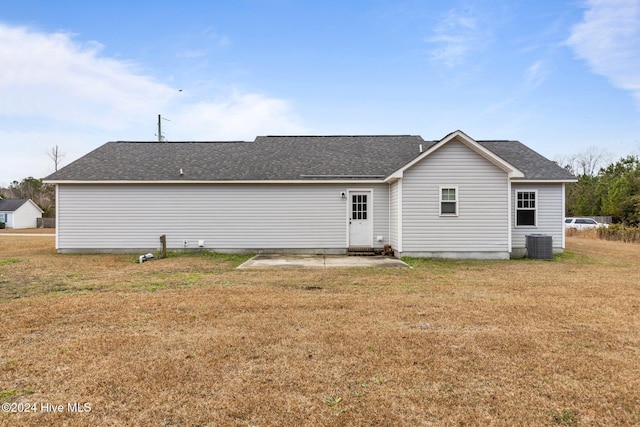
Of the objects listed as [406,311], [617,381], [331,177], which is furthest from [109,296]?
[331,177]

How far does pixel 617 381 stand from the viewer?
3.47m

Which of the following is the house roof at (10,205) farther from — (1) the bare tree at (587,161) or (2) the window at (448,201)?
(1) the bare tree at (587,161)

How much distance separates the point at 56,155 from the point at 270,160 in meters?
51.7

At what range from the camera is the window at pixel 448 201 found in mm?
12625

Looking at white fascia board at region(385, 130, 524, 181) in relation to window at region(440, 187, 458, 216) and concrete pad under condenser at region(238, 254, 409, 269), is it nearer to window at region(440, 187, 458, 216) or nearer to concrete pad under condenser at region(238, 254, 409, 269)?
window at region(440, 187, 458, 216)

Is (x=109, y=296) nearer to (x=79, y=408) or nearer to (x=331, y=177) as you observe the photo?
(x=79, y=408)

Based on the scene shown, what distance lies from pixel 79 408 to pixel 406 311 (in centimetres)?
451

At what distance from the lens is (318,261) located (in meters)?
12.1

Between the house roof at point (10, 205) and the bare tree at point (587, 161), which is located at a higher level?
the bare tree at point (587, 161)

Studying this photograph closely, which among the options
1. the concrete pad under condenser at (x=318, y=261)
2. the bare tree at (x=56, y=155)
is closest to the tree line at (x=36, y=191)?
the bare tree at (x=56, y=155)

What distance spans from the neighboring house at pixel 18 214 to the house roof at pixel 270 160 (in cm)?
3801

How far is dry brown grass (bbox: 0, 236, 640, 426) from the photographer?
2.97m

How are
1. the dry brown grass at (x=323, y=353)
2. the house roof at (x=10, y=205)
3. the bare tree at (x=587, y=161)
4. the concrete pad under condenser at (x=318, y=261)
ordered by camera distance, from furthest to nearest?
the bare tree at (x=587, y=161)
the house roof at (x=10, y=205)
the concrete pad under condenser at (x=318, y=261)
the dry brown grass at (x=323, y=353)

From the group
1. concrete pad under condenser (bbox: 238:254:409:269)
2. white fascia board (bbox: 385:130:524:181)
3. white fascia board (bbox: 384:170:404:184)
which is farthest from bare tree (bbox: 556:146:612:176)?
concrete pad under condenser (bbox: 238:254:409:269)
